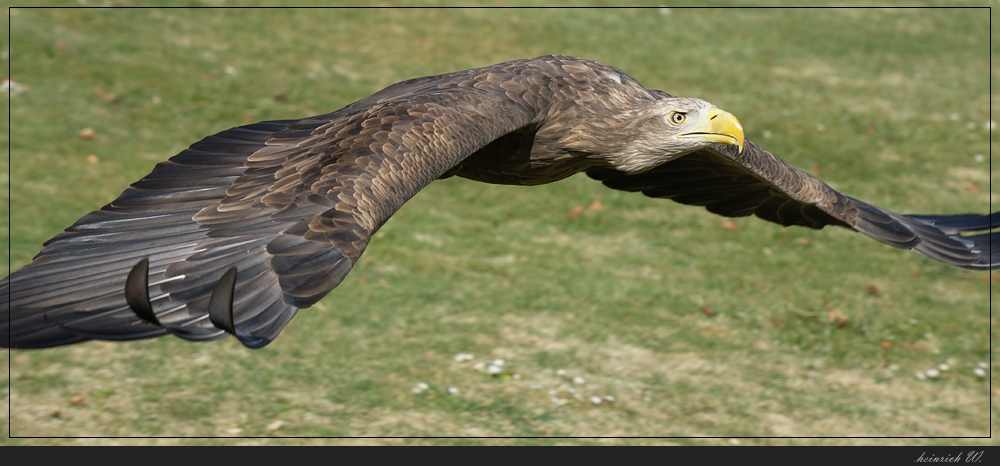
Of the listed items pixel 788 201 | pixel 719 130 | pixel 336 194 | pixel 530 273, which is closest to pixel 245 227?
pixel 336 194

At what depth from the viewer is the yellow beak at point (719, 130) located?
16.9 ft

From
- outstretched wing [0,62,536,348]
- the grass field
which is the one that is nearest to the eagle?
outstretched wing [0,62,536,348]

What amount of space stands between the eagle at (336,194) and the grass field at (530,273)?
2432mm

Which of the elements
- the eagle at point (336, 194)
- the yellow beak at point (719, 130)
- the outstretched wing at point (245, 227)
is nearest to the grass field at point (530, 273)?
the eagle at point (336, 194)

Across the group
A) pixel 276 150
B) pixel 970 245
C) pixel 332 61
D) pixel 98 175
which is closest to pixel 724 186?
pixel 970 245

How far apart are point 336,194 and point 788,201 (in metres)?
3.41

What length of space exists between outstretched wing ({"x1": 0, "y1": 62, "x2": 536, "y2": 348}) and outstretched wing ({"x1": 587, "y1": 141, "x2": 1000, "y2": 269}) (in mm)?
1654

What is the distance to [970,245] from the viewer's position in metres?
6.31

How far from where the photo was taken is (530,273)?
32.6ft

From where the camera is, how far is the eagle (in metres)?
3.68

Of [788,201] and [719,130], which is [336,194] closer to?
[719,130]

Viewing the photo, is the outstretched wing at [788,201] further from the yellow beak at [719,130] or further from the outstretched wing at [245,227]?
the outstretched wing at [245,227]

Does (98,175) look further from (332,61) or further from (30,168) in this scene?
(332,61)

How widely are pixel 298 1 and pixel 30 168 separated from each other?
267 inches
